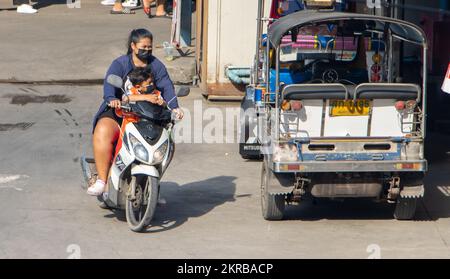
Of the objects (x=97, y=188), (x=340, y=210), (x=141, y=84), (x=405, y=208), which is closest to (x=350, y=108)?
(x=405, y=208)

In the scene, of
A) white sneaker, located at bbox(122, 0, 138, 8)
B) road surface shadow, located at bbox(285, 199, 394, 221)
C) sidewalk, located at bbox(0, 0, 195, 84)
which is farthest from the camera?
white sneaker, located at bbox(122, 0, 138, 8)

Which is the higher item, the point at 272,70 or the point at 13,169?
the point at 272,70

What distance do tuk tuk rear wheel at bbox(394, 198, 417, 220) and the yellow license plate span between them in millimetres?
877

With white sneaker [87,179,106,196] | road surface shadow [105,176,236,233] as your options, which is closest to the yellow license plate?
road surface shadow [105,176,236,233]

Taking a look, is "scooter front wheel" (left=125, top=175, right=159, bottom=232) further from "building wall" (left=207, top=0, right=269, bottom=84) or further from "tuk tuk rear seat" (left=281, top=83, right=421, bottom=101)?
"building wall" (left=207, top=0, right=269, bottom=84)

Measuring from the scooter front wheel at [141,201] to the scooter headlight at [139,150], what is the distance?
18cm

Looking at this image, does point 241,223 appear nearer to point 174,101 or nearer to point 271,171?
point 271,171

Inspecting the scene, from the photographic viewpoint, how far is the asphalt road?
787 cm

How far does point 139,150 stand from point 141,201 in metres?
0.47

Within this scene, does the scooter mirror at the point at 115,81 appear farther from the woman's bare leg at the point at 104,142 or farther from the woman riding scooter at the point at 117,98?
Answer: the woman's bare leg at the point at 104,142

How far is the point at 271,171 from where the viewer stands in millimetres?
8469

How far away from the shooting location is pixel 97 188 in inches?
336

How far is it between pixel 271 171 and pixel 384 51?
2375 mm
